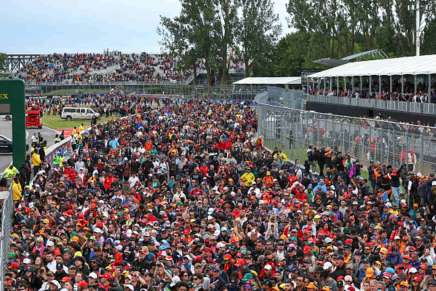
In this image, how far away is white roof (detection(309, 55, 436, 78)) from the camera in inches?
1697

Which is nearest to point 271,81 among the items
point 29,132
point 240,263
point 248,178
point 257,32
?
point 257,32

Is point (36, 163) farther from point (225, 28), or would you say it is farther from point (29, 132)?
point (225, 28)

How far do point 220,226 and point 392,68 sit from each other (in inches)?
1274

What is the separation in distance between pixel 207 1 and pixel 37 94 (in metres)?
25.2

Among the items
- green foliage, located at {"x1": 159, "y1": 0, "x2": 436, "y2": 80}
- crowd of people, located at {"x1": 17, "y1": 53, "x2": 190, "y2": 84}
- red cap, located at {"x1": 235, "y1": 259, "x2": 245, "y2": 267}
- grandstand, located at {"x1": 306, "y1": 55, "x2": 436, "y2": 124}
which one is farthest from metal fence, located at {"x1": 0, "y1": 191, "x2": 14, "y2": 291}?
crowd of people, located at {"x1": 17, "y1": 53, "x2": 190, "y2": 84}

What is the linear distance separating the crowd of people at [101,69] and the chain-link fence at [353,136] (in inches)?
2678

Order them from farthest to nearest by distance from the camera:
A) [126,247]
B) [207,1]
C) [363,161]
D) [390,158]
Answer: [207,1] < [363,161] < [390,158] < [126,247]

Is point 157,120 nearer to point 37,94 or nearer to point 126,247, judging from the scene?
point 126,247

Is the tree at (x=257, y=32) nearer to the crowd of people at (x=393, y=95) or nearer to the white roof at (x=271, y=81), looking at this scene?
the white roof at (x=271, y=81)

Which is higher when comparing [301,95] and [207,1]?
[207,1]

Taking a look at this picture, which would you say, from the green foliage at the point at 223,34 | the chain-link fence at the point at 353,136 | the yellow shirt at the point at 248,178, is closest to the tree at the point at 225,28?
the green foliage at the point at 223,34

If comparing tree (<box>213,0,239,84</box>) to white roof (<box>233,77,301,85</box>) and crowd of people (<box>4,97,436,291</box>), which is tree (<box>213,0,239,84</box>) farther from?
crowd of people (<box>4,97,436,291</box>)

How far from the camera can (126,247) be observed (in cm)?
1644

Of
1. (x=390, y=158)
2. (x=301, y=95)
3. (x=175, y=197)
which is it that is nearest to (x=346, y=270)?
(x=175, y=197)
